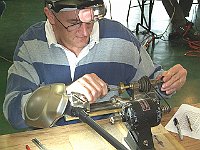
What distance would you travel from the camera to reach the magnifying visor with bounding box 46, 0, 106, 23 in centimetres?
123

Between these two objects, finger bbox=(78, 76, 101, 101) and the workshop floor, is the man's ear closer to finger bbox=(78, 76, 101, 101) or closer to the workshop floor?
finger bbox=(78, 76, 101, 101)

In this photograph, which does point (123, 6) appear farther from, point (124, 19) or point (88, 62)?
point (88, 62)

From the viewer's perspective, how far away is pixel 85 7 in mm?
1237

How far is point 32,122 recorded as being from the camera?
0.96m

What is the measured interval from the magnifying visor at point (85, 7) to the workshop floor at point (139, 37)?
64.7 inches

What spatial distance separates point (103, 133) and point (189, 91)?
2.55 metres

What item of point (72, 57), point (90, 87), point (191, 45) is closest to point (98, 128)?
point (90, 87)

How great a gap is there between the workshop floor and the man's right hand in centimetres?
174

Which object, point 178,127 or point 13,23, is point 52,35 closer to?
point 178,127

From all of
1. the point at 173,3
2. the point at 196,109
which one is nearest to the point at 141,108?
the point at 196,109

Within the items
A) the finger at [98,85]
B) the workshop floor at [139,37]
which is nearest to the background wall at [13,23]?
the workshop floor at [139,37]

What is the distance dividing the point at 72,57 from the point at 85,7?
0.39 m

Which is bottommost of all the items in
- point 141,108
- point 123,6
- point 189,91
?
point 189,91

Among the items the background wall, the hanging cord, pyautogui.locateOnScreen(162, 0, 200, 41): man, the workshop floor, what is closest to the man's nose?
the workshop floor
